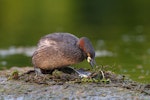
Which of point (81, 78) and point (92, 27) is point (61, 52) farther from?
point (92, 27)

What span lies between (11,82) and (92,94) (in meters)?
1.67

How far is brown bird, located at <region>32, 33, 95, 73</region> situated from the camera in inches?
398

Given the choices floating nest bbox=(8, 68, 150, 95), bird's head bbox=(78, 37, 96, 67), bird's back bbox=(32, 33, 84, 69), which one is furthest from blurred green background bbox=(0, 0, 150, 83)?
bird's back bbox=(32, 33, 84, 69)

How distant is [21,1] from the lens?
4112cm

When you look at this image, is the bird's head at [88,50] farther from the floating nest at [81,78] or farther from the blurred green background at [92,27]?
the blurred green background at [92,27]

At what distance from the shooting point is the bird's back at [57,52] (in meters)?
10.2

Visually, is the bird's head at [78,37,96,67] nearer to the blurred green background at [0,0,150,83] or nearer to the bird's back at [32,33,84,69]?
the bird's back at [32,33,84,69]


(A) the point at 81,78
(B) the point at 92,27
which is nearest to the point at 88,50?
(A) the point at 81,78

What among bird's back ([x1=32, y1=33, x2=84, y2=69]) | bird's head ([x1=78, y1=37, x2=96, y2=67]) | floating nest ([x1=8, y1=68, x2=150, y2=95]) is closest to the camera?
floating nest ([x1=8, y1=68, x2=150, y2=95])

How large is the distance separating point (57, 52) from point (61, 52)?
74mm

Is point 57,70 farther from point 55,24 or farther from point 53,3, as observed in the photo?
point 53,3

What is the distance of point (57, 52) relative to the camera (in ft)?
33.6

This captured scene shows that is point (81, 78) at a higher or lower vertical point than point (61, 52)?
lower

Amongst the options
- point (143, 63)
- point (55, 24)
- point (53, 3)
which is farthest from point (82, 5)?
point (143, 63)
